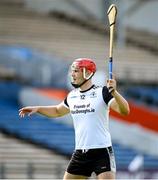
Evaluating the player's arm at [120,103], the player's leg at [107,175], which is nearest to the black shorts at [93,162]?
the player's leg at [107,175]

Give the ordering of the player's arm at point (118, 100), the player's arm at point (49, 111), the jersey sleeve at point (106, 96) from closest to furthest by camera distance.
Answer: the player's arm at point (118, 100), the jersey sleeve at point (106, 96), the player's arm at point (49, 111)

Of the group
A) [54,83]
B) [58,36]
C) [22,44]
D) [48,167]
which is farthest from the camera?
[58,36]

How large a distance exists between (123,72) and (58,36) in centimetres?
372

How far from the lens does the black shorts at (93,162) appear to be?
9719mm

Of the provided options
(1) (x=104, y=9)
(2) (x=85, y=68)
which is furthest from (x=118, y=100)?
(1) (x=104, y=9)

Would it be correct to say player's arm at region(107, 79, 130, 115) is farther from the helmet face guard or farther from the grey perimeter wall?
the grey perimeter wall

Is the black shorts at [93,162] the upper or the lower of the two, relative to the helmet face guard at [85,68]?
lower

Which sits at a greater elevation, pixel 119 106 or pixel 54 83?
pixel 119 106

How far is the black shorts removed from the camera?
972 cm

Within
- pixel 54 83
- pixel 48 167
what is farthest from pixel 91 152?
pixel 54 83

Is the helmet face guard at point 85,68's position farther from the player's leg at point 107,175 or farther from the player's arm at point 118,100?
the player's leg at point 107,175

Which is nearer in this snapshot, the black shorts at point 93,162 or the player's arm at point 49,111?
the black shorts at point 93,162

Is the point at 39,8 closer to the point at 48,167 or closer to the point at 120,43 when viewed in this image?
the point at 120,43

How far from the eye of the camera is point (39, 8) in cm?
3466
